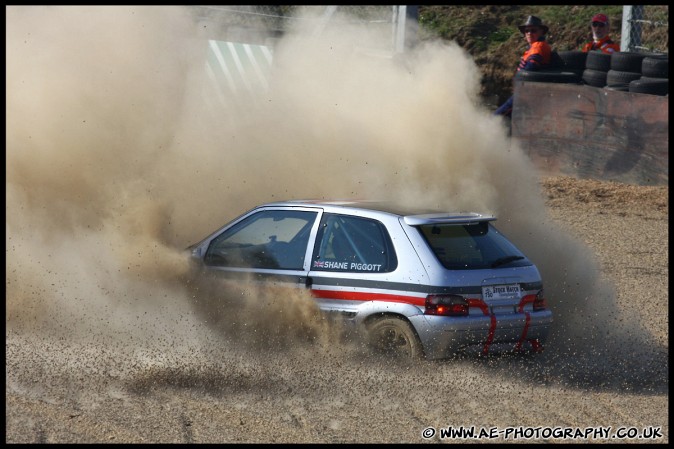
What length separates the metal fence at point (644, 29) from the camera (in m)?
18.8

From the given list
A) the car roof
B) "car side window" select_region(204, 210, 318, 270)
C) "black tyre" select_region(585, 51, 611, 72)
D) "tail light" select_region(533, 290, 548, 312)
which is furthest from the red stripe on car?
"black tyre" select_region(585, 51, 611, 72)

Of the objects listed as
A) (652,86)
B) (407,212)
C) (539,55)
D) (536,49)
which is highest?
(536,49)

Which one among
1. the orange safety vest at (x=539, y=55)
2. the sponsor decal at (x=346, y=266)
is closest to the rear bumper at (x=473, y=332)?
the sponsor decal at (x=346, y=266)

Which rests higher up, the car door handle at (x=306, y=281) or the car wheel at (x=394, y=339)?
the car door handle at (x=306, y=281)

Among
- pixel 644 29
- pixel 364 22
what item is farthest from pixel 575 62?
pixel 364 22

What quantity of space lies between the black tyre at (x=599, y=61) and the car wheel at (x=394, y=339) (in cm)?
1037

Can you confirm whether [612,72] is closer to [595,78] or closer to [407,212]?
[595,78]

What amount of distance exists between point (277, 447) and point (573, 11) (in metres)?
19.5

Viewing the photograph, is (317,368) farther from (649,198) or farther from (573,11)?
(573,11)

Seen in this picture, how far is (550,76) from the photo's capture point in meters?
17.1

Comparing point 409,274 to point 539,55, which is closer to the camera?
point 409,274

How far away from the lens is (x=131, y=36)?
1232 centimetres

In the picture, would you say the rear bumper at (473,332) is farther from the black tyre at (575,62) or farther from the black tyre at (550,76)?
the black tyre at (575,62)

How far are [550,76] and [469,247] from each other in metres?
9.53
